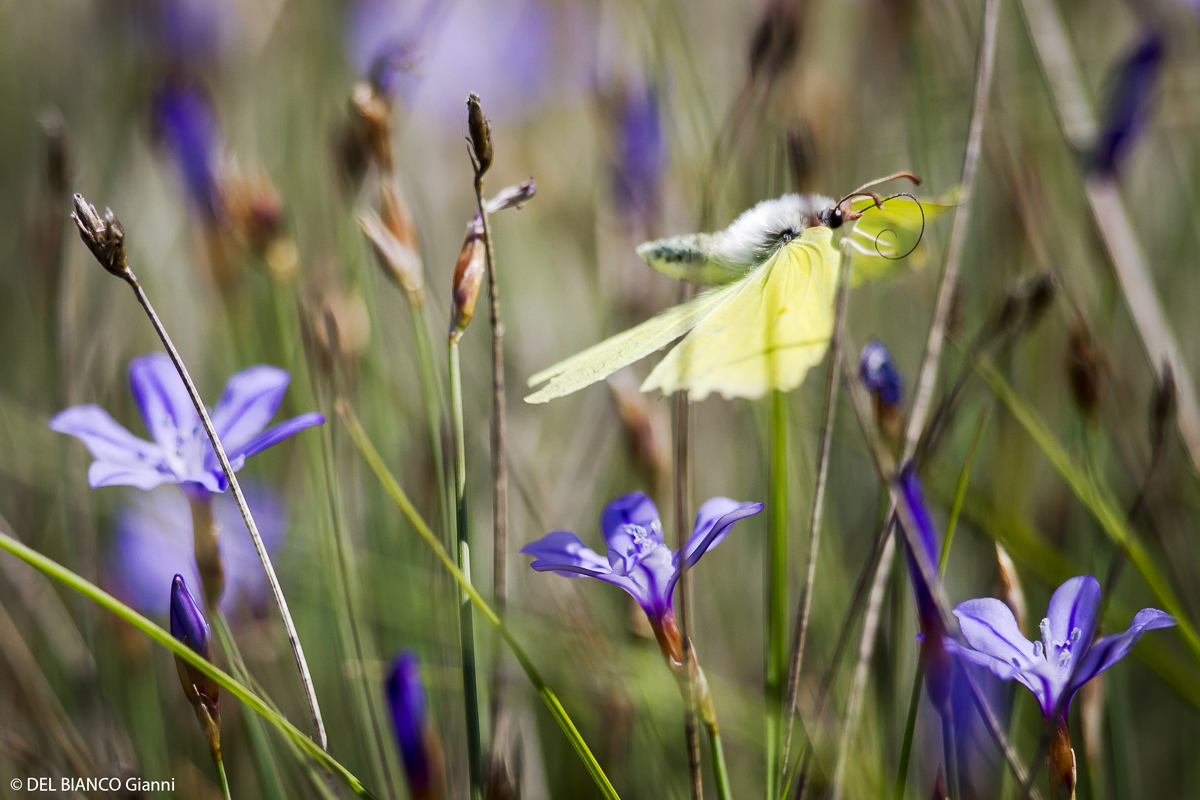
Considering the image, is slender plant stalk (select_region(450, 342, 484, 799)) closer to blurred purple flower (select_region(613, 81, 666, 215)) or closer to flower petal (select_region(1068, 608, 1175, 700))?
flower petal (select_region(1068, 608, 1175, 700))

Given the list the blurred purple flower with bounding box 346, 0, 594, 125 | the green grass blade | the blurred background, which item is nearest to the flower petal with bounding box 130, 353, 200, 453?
the blurred background

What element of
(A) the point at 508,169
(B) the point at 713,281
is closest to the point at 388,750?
(B) the point at 713,281

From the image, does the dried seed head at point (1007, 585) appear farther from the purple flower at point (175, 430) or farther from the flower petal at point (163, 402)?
the flower petal at point (163, 402)

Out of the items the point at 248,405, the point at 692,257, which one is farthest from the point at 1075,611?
the point at 248,405

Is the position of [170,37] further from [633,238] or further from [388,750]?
[388,750]

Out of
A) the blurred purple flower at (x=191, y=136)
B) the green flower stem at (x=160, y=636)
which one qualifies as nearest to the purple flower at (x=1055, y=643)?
the green flower stem at (x=160, y=636)
